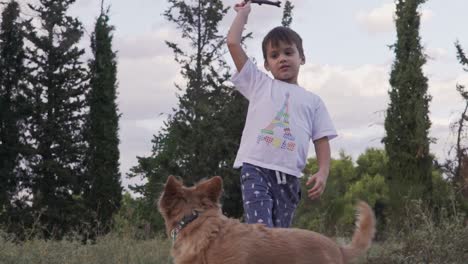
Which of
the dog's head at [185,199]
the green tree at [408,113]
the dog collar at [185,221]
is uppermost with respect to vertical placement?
the green tree at [408,113]

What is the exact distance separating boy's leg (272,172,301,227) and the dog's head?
760mm

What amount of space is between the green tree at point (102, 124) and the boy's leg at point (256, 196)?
88.4 feet

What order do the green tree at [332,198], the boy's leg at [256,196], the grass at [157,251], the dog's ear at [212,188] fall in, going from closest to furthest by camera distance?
A: 1. the dog's ear at [212,188]
2. the boy's leg at [256,196]
3. the grass at [157,251]
4. the green tree at [332,198]

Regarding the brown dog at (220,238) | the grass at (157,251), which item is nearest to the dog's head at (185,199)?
the brown dog at (220,238)

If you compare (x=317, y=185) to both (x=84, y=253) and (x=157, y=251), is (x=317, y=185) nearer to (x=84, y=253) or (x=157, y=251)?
(x=84, y=253)

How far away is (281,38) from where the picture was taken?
532 cm

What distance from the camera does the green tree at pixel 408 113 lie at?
2580cm

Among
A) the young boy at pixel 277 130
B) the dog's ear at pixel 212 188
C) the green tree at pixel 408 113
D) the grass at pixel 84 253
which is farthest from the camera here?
the green tree at pixel 408 113

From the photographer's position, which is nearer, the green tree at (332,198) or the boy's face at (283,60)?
the boy's face at (283,60)

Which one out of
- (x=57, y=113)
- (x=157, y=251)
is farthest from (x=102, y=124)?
(x=157, y=251)

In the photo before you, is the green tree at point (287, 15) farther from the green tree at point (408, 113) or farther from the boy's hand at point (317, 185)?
the boy's hand at point (317, 185)

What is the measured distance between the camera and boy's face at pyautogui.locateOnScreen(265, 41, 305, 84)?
5324 mm

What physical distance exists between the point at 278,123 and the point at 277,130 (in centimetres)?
5

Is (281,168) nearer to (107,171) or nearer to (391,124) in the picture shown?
(391,124)
